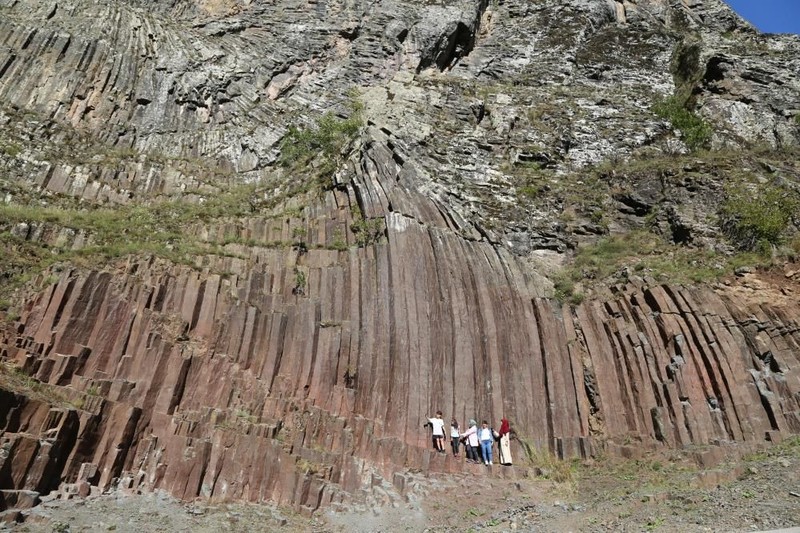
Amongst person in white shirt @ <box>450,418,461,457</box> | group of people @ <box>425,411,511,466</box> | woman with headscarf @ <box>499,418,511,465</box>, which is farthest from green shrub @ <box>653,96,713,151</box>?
→ person in white shirt @ <box>450,418,461,457</box>

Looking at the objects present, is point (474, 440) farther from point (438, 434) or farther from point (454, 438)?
point (438, 434)

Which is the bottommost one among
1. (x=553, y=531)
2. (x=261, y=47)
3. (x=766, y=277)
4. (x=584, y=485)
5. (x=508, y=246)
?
(x=553, y=531)

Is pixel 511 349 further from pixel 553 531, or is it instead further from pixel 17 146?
pixel 17 146

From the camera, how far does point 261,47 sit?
116ft

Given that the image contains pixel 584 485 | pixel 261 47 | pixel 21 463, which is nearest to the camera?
pixel 21 463

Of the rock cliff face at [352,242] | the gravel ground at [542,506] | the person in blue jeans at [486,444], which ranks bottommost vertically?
the gravel ground at [542,506]

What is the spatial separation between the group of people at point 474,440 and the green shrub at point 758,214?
1092cm

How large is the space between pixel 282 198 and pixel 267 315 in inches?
327

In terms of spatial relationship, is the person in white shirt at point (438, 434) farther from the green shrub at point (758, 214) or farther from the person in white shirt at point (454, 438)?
the green shrub at point (758, 214)

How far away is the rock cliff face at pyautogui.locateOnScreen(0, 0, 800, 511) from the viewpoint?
14.0m

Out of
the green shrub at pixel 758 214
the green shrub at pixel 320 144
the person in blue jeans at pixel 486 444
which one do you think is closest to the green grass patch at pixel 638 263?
the green shrub at pixel 758 214

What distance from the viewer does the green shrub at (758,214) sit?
2062 cm

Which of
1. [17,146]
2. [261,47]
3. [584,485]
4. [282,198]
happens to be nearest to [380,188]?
[282,198]

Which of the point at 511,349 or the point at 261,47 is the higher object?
the point at 261,47
